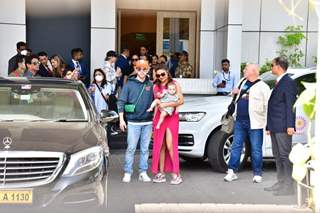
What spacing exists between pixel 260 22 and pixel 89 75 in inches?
212

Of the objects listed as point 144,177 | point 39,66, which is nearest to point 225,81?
point 39,66

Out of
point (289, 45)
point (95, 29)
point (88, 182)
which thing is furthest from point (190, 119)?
point (289, 45)

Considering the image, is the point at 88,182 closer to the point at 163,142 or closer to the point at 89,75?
the point at 163,142

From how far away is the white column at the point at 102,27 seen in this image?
625 inches

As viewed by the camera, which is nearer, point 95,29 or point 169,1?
point 95,29

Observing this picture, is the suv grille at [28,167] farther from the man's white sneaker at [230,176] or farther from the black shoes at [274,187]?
the man's white sneaker at [230,176]

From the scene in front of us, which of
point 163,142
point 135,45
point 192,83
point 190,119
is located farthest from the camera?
point 135,45

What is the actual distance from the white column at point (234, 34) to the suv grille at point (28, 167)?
10196 mm

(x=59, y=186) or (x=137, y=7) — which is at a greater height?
(x=137, y=7)

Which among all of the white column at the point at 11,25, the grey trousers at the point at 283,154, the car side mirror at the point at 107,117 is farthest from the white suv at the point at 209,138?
the white column at the point at 11,25

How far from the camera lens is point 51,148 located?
5.67 metres

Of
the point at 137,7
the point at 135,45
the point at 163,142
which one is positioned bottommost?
the point at 163,142

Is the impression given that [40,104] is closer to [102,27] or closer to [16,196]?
[16,196]

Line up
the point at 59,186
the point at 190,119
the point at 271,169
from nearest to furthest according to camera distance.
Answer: the point at 59,186
the point at 190,119
the point at 271,169
